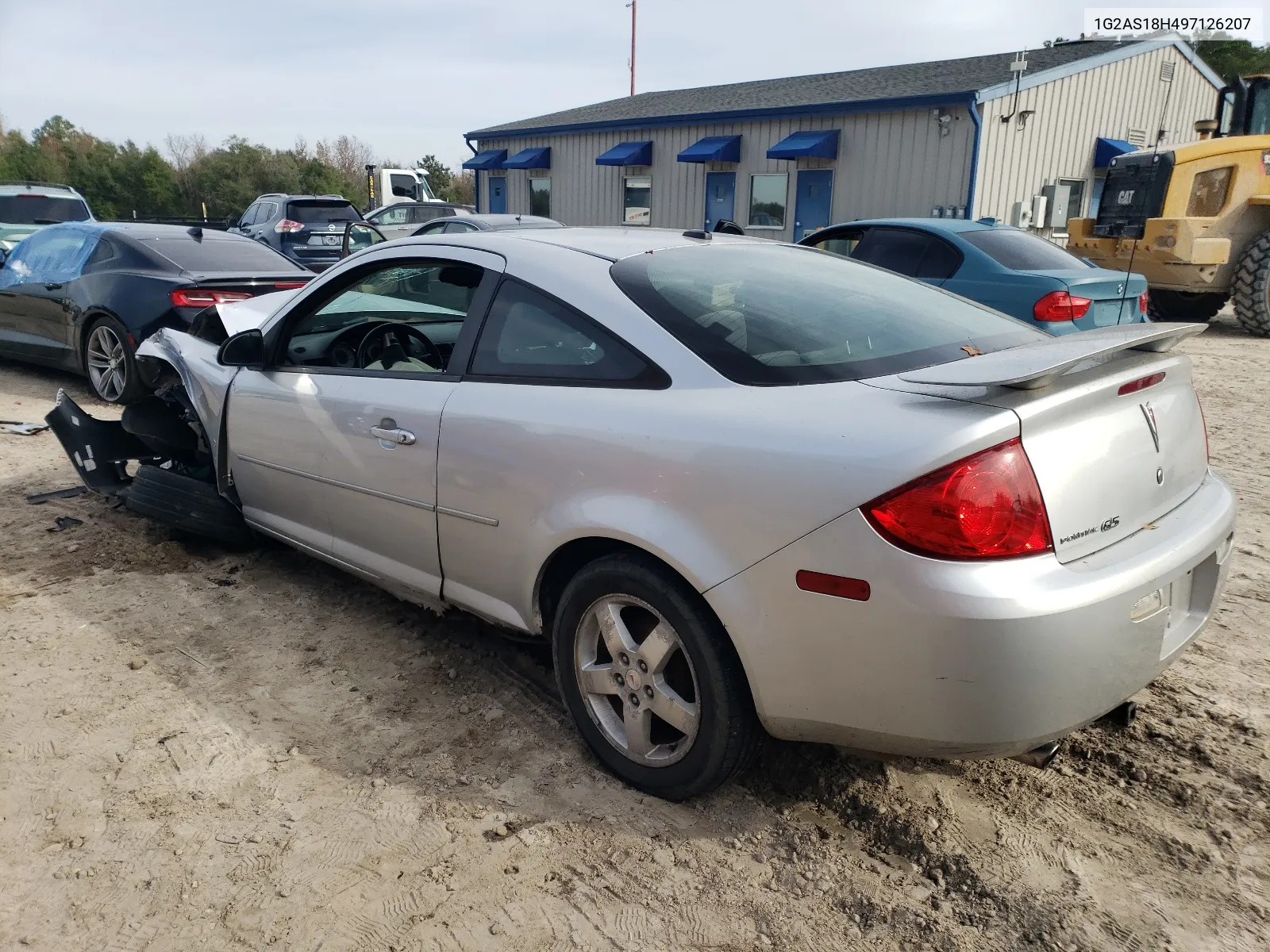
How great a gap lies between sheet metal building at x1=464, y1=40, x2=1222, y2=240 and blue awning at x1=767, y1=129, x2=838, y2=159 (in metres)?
0.03

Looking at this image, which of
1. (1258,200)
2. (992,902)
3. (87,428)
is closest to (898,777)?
(992,902)

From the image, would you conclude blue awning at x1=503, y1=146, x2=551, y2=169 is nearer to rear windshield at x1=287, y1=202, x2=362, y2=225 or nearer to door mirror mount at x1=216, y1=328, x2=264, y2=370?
rear windshield at x1=287, y1=202, x2=362, y2=225

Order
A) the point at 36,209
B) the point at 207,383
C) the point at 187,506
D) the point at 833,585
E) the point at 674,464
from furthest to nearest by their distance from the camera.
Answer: the point at 36,209, the point at 187,506, the point at 207,383, the point at 674,464, the point at 833,585

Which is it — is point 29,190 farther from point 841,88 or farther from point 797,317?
point 797,317

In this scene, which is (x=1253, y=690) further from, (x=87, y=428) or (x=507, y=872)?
(x=87, y=428)

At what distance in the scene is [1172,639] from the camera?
239 centimetres

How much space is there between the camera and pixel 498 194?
25062mm

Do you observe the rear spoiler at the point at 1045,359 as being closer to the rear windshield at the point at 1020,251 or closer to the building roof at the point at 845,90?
the rear windshield at the point at 1020,251

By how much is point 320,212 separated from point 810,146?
915 centimetres

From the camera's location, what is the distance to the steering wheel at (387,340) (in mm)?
3855

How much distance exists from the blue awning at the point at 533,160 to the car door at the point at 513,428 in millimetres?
21045

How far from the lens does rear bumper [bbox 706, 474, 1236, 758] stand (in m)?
2.00

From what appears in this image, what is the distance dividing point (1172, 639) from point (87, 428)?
16.3 feet

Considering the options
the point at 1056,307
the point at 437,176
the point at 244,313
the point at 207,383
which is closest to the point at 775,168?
the point at 1056,307
